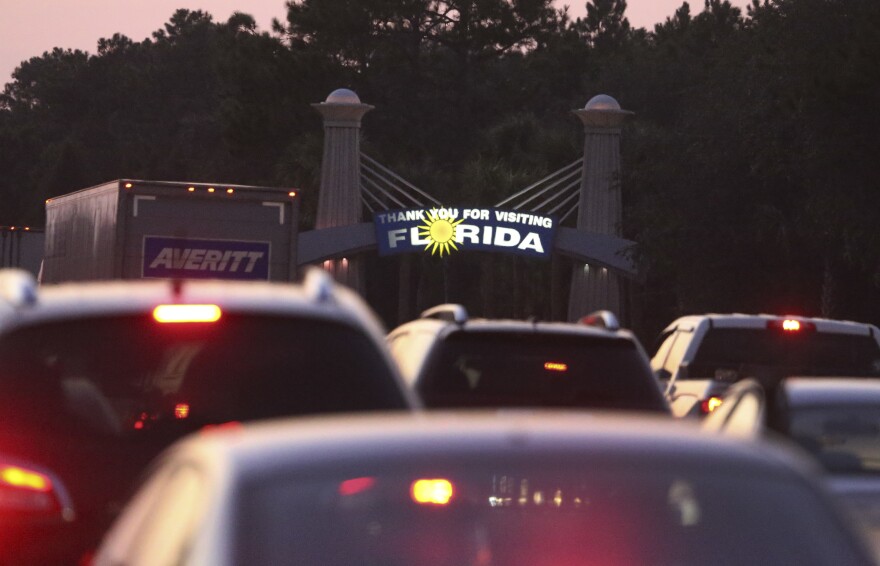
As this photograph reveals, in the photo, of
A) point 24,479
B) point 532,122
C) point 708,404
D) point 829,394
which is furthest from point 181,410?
point 532,122

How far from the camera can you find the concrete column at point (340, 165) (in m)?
53.3

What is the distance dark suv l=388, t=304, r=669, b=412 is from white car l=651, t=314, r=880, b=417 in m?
3.61

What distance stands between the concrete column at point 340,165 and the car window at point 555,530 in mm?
48914

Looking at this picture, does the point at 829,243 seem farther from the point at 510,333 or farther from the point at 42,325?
the point at 42,325

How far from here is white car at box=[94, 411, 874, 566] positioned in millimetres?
3932

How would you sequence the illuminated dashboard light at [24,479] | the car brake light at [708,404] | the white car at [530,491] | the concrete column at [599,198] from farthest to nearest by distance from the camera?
the concrete column at [599,198] < the car brake light at [708,404] < the illuminated dashboard light at [24,479] < the white car at [530,491]

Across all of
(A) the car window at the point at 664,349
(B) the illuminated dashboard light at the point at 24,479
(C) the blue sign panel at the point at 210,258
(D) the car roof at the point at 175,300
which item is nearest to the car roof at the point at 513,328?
(D) the car roof at the point at 175,300

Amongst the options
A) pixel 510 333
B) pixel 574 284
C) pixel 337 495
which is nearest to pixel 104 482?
pixel 337 495

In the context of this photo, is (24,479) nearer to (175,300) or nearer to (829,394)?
(175,300)

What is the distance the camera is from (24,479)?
5.97m

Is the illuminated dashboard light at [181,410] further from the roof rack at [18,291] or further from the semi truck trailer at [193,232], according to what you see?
the semi truck trailer at [193,232]

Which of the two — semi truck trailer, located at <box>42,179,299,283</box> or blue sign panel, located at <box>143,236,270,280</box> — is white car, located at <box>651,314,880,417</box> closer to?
semi truck trailer, located at <box>42,179,299,283</box>

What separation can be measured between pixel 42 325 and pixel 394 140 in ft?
267

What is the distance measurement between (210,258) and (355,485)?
23.4 meters
